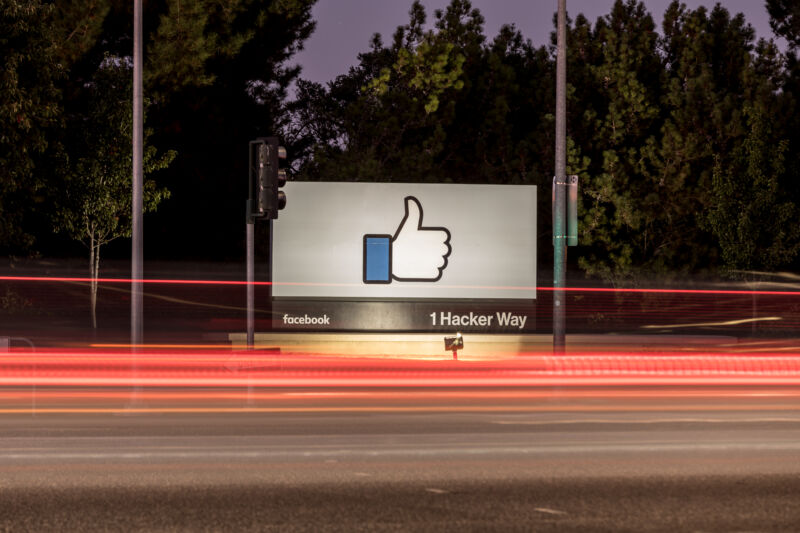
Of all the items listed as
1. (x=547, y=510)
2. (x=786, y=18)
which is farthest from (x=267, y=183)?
(x=786, y=18)

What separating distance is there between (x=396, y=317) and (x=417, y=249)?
1634mm

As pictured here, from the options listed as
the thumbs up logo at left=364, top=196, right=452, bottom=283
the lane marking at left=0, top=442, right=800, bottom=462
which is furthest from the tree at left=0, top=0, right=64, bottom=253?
the lane marking at left=0, top=442, right=800, bottom=462

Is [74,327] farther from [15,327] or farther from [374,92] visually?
[374,92]

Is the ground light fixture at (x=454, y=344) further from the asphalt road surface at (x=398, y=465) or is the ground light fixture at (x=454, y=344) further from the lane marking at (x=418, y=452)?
the lane marking at (x=418, y=452)

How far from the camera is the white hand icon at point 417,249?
26344 mm

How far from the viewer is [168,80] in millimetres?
36062

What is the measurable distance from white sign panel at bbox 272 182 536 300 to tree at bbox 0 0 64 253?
18.9 ft

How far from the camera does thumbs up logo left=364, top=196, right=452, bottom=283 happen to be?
26.2 metres

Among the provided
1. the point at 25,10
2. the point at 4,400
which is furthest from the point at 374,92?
the point at 4,400

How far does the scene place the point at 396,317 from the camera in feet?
85.5

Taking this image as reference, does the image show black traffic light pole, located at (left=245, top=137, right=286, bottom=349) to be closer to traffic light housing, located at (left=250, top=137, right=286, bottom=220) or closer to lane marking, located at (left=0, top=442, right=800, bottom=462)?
traffic light housing, located at (left=250, top=137, right=286, bottom=220)

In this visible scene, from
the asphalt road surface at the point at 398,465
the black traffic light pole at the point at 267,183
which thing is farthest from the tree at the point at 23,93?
the asphalt road surface at the point at 398,465

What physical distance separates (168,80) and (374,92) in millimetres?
6812

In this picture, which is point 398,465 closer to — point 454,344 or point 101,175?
point 454,344
